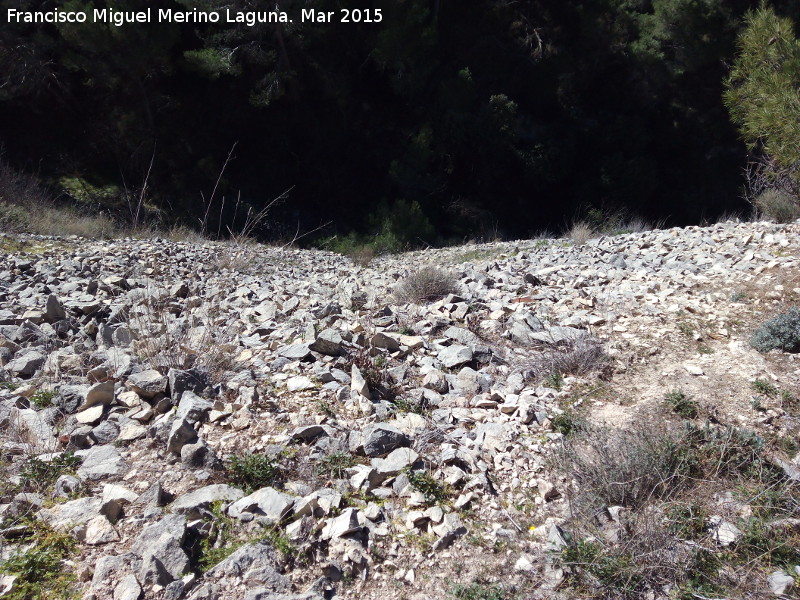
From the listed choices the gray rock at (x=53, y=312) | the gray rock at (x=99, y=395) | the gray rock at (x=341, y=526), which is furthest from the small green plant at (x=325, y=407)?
the gray rock at (x=53, y=312)

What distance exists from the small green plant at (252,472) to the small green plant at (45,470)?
2.09ft

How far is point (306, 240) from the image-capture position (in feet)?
41.9

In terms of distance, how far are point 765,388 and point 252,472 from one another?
8.24ft

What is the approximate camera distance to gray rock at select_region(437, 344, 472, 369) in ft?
11.2

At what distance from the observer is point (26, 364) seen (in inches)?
124

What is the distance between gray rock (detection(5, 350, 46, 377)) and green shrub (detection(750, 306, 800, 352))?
12.9 feet

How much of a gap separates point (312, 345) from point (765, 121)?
168 inches

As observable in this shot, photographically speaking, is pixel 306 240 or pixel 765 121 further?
pixel 306 240

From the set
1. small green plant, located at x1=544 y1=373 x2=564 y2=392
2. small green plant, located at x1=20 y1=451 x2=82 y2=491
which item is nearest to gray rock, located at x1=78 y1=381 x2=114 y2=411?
small green plant, located at x1=20 y1=451 x2=82 y2=491

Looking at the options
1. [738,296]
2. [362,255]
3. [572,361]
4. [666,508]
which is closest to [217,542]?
[666,508]

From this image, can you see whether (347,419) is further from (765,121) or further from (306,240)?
(306,240)

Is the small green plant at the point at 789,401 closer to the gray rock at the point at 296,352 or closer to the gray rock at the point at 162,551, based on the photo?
the gray rock at the point at 296,352

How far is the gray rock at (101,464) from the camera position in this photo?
243cm

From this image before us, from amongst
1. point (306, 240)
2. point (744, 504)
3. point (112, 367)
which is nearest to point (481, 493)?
point (744, 504)
